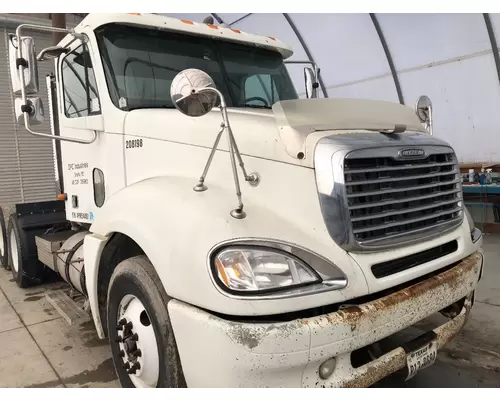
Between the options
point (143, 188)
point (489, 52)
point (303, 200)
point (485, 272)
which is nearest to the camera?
point (303, 200)

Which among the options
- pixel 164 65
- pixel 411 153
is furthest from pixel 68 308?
pixel 411 153

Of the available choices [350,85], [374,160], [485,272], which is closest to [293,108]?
[374,160]

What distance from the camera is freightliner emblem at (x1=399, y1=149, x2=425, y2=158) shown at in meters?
2.50

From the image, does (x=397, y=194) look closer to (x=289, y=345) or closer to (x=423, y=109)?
(x=289, y=345)

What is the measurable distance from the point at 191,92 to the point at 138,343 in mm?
1483

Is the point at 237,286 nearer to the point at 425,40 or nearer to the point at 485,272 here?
the point at 485,272

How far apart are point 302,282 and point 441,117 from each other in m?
8.66

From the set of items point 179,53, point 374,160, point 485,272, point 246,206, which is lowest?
point 485,272

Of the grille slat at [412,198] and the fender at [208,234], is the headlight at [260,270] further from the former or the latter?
the grille slat at [412,198]

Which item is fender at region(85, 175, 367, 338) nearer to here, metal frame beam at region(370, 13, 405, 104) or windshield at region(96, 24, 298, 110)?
windshield at region(96, 24, 298, 110)

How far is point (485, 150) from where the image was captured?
9.06m

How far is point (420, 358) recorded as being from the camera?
245 cm

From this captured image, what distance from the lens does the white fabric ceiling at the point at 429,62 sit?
27.6 feet

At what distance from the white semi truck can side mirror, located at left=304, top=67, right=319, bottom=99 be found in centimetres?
167
